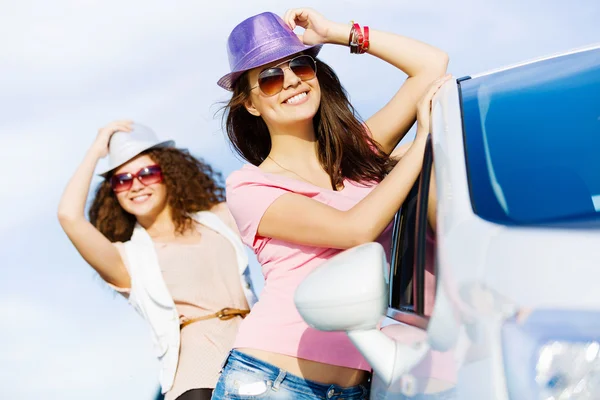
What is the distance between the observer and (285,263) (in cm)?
289

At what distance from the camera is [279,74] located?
10.6 ft

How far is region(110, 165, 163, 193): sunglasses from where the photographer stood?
5.64m

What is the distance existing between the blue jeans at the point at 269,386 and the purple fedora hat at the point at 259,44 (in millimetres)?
1088

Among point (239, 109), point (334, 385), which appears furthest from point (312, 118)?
point (334, 385)

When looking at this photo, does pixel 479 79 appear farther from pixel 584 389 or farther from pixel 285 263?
pixel 584 389

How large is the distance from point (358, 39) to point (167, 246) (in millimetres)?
2378

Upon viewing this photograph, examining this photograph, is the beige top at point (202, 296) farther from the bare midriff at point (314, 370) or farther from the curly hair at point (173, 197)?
the bare midriff at point (314, 370)

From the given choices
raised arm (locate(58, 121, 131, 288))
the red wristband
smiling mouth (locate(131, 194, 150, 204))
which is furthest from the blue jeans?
smiling mouth (locate(131, 194, 150, 204))

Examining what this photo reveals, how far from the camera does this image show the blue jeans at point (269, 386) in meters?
2.71

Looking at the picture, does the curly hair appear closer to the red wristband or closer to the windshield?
the red wristband

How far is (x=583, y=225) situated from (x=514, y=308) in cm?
24

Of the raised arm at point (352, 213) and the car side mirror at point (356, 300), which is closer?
the car side mirror at point (356, 300)

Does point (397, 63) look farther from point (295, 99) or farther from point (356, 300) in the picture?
point (356, 300)

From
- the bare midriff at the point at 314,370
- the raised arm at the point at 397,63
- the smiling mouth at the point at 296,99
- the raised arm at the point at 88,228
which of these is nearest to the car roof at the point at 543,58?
the raised arm at the point at 397,63
